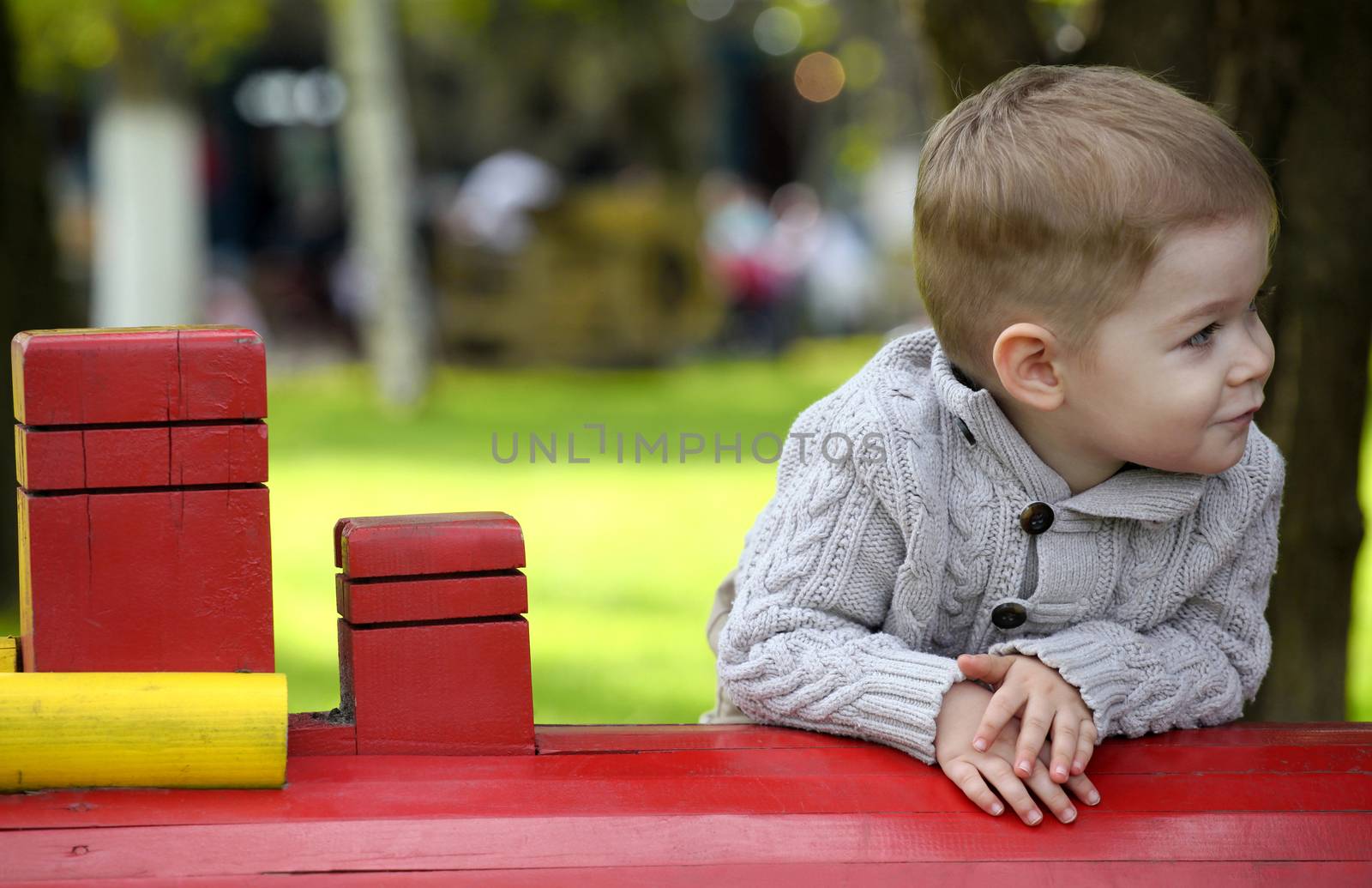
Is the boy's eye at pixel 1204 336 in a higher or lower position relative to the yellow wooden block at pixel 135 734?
higher

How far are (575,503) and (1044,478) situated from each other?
18.9 feet

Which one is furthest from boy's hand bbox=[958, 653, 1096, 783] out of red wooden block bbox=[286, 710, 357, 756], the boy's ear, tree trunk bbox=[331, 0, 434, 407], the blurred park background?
tree trunk bbox=[331, 0, 434, 407]

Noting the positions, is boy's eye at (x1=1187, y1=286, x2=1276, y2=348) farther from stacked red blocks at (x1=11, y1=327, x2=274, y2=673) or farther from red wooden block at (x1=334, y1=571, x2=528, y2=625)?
stacked red blocks at (x1=11, y1=327, x2=274, y2=673)

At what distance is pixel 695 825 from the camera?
5.31 feet

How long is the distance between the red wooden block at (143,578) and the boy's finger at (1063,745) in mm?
895

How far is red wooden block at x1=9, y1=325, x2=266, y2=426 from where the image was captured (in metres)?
1.69

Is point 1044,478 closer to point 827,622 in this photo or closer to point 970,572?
point 970,572

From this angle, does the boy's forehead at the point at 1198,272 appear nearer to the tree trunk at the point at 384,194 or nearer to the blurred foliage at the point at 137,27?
the blurred foliage at the point at 137,27

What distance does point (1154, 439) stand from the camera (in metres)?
1.79

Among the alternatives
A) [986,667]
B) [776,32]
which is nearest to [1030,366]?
[986,667]

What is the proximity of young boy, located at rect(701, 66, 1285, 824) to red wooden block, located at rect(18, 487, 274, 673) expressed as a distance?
59 centimetres

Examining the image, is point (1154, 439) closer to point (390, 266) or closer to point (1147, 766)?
point (1147, 766)

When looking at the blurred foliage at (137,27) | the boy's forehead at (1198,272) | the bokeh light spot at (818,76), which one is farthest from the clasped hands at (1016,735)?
the bokeh light spot at (818,76)

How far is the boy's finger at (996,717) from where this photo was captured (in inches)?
67.1
